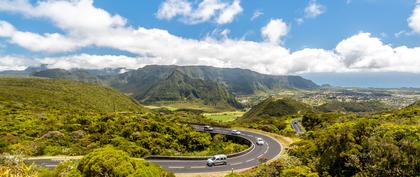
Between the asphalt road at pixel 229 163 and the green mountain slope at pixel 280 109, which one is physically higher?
the asphalt road at pixel 229 163

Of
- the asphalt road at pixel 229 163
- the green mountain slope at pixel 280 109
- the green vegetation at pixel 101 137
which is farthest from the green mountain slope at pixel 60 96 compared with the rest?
the asphalt road at pixel 229 163

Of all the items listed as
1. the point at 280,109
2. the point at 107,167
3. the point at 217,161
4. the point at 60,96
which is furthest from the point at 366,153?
the point at 280,109

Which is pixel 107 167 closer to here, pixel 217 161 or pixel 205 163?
pixel 217 161

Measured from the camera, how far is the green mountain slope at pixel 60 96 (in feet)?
355

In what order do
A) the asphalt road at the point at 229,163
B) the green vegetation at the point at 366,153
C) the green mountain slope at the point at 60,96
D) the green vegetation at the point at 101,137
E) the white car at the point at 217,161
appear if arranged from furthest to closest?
the green mountain slope at the point at 60,96, the green vegetation at the point at 101,137, the white car at the point at 217,161, the asphalt road at the point at 229,163, the green vegetation at the point at 366,153

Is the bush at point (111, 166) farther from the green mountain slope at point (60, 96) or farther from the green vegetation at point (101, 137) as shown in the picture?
the green mountain slope at point (60, 96)

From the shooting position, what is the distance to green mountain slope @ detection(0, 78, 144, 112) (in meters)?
108

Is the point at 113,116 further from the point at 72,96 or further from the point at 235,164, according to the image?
the point at 72,96

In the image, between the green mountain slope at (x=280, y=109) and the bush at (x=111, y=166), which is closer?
the bush at (x=111, y=166)

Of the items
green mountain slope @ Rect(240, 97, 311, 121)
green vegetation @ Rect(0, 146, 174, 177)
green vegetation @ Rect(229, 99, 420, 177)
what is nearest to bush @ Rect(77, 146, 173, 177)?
green vegetation @ Rect(0, 146, 174, 177)

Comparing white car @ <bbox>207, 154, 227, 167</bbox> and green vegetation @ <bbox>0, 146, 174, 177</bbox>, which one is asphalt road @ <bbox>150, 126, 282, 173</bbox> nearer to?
white car @ <bbox>207, 154, 227, 167</bbox>

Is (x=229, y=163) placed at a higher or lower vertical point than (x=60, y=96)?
lower

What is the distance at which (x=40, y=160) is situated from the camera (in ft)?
102

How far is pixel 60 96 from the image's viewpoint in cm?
12756
